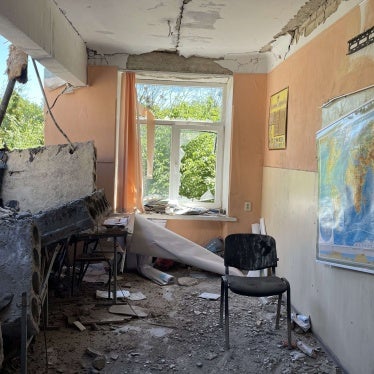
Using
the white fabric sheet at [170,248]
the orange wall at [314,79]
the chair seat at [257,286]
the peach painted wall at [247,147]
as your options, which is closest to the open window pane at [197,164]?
the peach painted wall at [247,147]

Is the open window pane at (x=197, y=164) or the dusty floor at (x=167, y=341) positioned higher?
the open window pane at (x=197, y=164)

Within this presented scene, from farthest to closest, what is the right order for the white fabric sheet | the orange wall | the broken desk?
the white fabric sheet → the broken desk → the orange wall

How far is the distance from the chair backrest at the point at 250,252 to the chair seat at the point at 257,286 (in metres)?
0.16

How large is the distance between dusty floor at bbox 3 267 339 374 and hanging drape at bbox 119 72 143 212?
4.68 feet

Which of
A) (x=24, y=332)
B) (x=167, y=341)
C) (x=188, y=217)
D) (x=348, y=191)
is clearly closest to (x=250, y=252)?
(x=167, y=341)

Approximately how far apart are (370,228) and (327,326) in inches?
38.1

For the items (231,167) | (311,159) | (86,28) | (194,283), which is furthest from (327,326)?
(86,28)

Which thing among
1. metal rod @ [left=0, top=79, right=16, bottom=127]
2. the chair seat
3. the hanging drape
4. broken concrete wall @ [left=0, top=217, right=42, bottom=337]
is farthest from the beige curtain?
broken concrete wall @ [left=0, top=217, right=42, bottom=337]

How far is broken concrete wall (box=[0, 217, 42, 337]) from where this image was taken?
232cm

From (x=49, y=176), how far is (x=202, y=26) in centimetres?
210

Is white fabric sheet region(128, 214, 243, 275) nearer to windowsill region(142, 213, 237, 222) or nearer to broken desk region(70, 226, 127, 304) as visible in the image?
windowsill region(142, 213, 237, 222)

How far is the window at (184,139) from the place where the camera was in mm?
5539

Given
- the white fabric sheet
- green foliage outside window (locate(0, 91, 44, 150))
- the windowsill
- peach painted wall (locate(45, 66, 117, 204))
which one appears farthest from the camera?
green foliage outside window (locate(0, 91, 44, 150))

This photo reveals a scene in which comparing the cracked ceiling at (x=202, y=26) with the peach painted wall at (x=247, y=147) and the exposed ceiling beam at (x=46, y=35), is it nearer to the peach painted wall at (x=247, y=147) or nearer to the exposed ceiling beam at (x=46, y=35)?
the exposed ceiling beam at (x=46, y=35)
